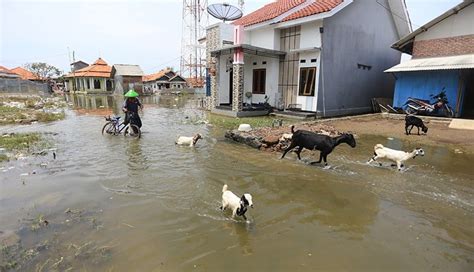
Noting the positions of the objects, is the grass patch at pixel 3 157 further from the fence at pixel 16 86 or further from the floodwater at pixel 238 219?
the fence at pixel 16 86

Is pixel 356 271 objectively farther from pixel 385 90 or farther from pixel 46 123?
pixel 385 90

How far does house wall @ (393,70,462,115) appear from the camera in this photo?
47.6ft

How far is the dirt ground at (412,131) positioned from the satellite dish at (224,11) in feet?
38.6

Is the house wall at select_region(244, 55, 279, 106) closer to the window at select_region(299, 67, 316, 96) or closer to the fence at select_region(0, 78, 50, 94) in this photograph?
the window at select_region(299, 67, 316, 96)

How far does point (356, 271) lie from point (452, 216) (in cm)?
252

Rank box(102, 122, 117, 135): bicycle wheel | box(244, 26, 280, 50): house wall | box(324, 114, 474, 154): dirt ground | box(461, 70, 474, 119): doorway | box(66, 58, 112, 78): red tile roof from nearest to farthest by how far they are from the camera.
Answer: box(324, 114, 474, 154): dirt ground → box(102, 122, 117, 135): bicycle wheel → box(461, 70, 474, 119): doorway → box(244, 26, 280, 50): house wall → box(66, 58, 112, 78): red tile roof

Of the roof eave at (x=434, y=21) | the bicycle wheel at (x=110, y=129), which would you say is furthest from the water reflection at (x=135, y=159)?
the roof eave at (x=434, y=21)

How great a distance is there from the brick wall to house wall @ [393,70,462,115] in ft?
3.78

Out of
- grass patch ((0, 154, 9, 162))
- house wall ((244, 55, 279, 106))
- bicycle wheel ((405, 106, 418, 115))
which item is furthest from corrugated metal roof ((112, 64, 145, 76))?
bicycle wheel ((405, 106, 418, 115))

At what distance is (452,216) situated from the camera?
458 cm

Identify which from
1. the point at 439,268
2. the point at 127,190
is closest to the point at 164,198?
the point at 127,190

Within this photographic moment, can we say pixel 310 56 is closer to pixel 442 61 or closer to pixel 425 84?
pixel 425 84

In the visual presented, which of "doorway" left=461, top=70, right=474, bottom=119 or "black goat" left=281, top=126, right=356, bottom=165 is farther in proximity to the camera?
"doorway" left=461, top=70, right=474, bottom=119

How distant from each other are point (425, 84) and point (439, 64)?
1.46 meters
